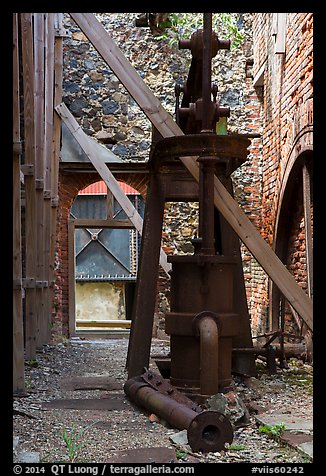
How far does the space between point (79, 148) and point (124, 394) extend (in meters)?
7.02

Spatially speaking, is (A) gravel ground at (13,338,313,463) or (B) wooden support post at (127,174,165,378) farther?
(B) wooden support post at (127,174,165,378)

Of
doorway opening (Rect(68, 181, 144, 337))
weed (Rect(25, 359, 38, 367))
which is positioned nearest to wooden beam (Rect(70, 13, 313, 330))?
weed (Rect(25, 359, 38, 367))

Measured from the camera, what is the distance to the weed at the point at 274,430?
4.37m

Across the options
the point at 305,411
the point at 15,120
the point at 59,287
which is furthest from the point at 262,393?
the point at 59,287

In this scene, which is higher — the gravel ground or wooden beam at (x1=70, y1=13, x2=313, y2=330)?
wooden beam at (x1=70, y1=13, x2=313, y2=330)

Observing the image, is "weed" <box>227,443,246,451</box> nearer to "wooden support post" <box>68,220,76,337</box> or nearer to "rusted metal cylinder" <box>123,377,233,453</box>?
"rusted metal cylinder" <box>123,377,233,453</box>

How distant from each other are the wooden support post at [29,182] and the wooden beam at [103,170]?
3.29 m

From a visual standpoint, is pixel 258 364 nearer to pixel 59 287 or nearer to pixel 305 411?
pixel 305 411

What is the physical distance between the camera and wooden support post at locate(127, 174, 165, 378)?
20.2ft

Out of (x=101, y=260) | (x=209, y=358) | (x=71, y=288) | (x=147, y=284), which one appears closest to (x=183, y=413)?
(x=209, y=358)

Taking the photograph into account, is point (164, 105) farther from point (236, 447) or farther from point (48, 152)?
point (236, 447)

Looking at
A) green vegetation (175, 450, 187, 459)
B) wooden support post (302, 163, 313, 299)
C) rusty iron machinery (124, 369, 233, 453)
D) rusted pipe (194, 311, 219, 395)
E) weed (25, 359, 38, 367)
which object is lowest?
weed (25, 359, 38, 367)

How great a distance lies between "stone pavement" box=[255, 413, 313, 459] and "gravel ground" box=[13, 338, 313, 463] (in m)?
0.05

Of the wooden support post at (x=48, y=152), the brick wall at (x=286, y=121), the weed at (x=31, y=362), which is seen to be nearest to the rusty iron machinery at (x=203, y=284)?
the weed at (x=31, y=362)
